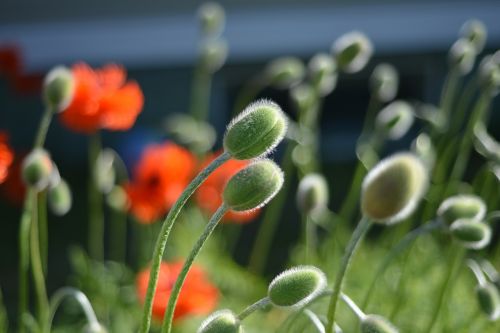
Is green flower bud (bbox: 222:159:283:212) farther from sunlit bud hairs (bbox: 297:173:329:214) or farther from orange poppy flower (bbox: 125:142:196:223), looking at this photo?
orange poppy flower (bbox: 125:142:196:223)

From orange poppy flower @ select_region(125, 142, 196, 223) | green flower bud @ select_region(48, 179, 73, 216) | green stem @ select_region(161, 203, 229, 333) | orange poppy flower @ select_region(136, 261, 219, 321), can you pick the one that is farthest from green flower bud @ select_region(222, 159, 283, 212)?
orange poppy flower @ select_region(125, 142, 196, 223)

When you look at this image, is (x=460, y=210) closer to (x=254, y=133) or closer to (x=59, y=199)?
(x=254, y=133)

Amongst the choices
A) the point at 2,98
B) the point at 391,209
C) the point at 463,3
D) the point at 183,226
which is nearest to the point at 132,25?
the point at 2,98

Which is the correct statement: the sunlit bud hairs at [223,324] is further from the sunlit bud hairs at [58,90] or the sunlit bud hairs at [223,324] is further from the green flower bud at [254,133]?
the sunlit bud hairs at [58,90]

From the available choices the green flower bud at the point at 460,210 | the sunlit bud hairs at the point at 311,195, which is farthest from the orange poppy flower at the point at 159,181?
the green flower bud at the point at 460,210

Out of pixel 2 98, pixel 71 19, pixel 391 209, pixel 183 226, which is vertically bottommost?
pixel 2 98

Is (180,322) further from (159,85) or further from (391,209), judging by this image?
(159,85)
